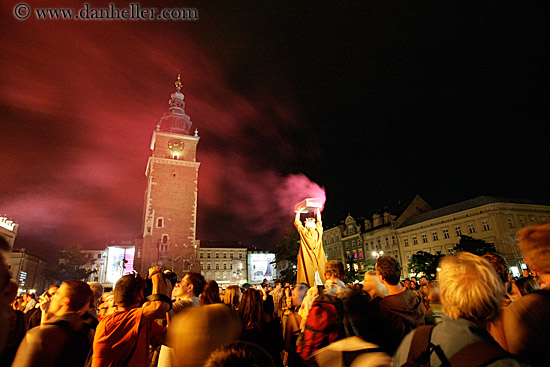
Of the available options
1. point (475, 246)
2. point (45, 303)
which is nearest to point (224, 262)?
point (475, 246)

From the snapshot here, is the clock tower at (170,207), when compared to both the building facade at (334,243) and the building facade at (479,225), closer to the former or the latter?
the building facade at (334,243)

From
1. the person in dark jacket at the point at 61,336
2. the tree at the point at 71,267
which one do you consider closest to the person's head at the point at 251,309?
the person in dark jacket at the point at 61,336

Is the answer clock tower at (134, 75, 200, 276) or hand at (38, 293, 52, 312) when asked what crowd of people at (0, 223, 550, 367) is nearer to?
hand at (38, 293, 52, 312)

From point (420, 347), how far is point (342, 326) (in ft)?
4.17

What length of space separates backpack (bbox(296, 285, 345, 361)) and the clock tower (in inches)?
1536

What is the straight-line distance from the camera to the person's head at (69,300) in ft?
8.86

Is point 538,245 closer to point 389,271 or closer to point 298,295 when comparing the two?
point 389,271

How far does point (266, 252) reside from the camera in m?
84.5

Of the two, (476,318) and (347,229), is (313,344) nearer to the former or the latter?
(476,318)


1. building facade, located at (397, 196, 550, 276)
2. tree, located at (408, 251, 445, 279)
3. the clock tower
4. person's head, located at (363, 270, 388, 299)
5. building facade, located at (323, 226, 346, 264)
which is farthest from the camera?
building facade, located at (323, 226, 346, 264)

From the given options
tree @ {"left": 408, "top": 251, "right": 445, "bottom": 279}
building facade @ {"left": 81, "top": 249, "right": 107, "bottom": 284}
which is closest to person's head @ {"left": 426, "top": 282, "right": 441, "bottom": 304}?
tree @ {"left": 408, "top": 251, "right": 445, "bottom": 279}

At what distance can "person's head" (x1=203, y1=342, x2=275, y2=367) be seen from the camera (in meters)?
1.26

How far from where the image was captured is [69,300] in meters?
2.73

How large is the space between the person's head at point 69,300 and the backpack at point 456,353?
2.97 m
